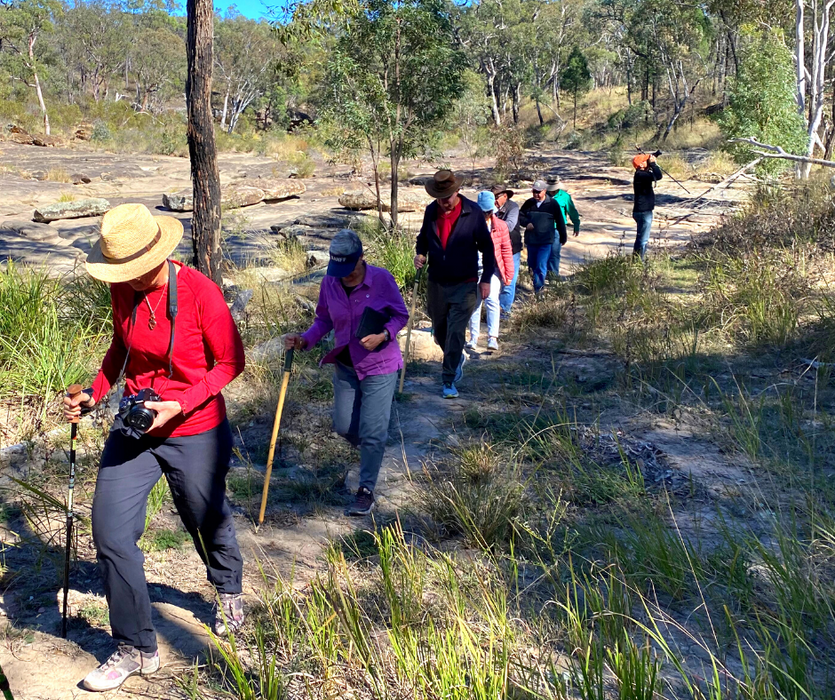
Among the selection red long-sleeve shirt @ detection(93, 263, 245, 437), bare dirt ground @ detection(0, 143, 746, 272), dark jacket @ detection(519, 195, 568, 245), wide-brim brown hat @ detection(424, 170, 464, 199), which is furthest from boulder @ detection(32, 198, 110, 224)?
red long-sleeve shirt @ detection(93, 263, 245, 437)

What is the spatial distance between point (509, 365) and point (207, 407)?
4698mm

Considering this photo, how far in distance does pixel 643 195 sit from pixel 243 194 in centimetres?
1352

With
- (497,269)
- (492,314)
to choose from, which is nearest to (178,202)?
(492,314)

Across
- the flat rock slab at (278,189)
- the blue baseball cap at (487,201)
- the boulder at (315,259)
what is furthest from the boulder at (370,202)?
the blue baseball cap at (487,201)

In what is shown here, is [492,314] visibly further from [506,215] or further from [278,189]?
[278,189]

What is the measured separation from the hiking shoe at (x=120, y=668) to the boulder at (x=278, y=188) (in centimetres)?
2043

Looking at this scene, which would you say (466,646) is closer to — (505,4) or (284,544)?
(284,544)

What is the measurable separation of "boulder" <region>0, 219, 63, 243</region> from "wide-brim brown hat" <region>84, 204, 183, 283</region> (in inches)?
558

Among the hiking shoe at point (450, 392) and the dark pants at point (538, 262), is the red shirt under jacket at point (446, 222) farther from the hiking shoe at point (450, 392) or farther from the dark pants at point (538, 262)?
the dark pants at point (538, 262)

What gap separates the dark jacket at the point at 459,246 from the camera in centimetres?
623

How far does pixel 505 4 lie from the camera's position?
48.3m

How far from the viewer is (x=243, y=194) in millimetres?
21766

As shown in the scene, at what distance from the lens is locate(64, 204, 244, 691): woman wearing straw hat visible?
2.89 meters

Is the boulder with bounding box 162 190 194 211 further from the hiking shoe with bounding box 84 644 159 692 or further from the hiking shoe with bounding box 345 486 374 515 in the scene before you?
the hiking shoe with bounding box 84 644 159 692
